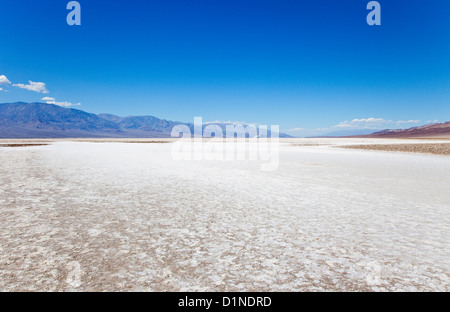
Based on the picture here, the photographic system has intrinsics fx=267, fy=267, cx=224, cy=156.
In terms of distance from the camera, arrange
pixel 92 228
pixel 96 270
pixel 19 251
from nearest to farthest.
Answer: pixel 96 270 < pixel 19 251 < pixel 92 228

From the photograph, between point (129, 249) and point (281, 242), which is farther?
point (281, 242)

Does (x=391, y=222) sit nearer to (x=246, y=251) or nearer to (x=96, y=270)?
(x=246, y=251)

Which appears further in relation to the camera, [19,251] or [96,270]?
[19,251]

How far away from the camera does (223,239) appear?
13.4ft

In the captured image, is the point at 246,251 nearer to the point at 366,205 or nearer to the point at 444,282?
the point at 444,282

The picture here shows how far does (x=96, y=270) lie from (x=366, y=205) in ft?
19.1

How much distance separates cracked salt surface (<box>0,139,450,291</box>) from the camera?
2.88 metres

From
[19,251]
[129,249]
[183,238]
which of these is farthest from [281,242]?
[19,251]

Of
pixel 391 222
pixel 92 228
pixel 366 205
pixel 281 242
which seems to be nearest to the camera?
pixel 281 242

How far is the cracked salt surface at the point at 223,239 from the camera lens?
2.88 m

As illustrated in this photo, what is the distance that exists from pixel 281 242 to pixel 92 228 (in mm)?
3114
